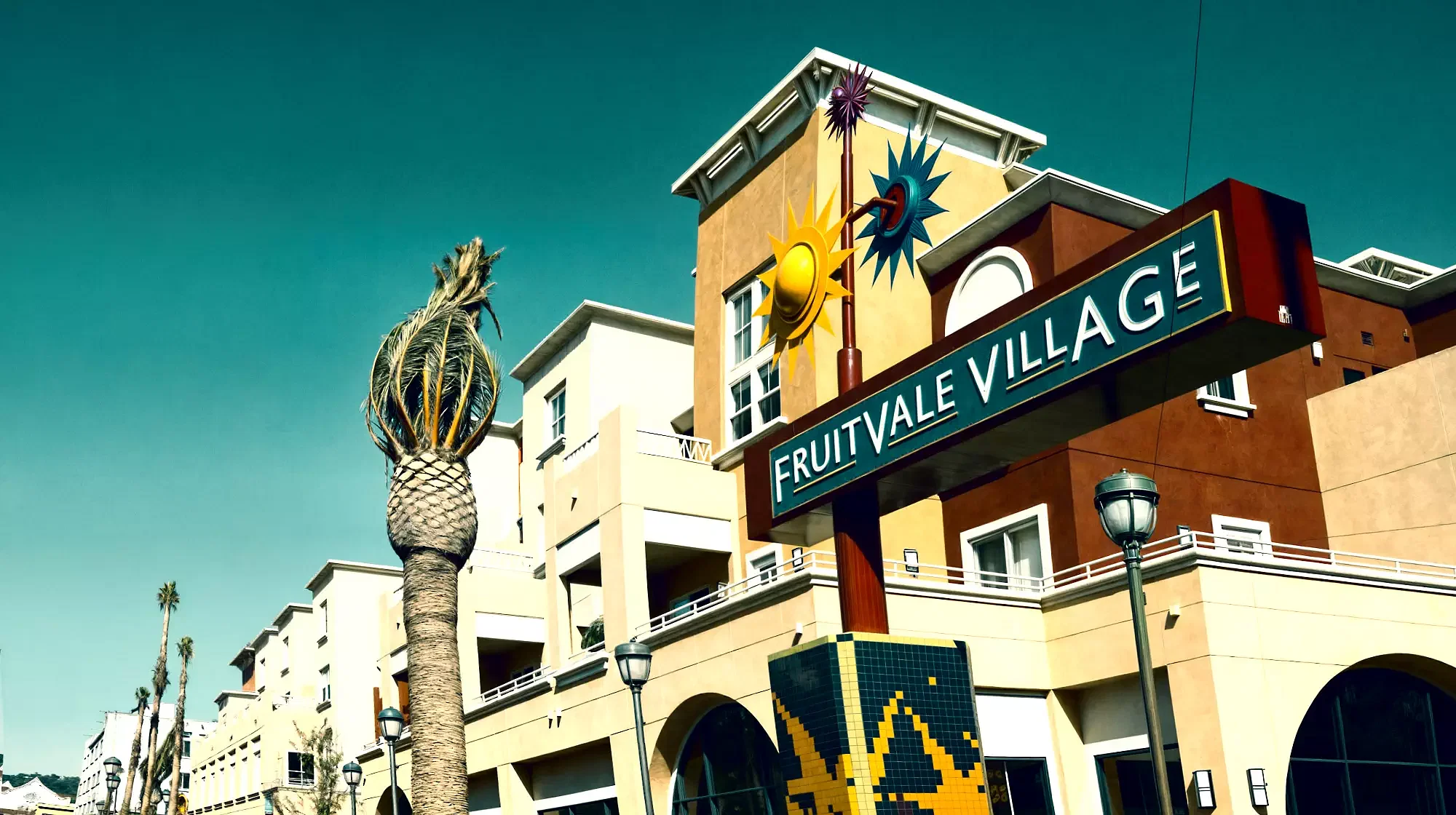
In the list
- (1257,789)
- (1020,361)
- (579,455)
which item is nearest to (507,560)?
(579,455)

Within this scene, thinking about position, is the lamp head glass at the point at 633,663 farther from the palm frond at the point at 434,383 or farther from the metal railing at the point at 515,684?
the metal railing at the point at 515,684

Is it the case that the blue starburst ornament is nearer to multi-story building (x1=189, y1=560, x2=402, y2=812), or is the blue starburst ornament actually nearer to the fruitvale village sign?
the fruitvale village sign

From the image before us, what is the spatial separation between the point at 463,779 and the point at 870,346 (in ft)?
38.0

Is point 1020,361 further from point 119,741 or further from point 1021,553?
point 119,741

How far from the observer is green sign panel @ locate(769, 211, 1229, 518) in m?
11.9

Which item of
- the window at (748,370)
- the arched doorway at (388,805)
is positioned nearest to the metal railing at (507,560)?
the arched doorway at (388,805)

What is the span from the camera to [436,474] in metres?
24.9

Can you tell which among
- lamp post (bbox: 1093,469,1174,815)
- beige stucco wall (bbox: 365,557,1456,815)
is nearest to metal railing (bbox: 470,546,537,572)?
beige stucco wall (bbox: 365,557,1456,815)

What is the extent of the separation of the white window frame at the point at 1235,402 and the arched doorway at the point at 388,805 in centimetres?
2474

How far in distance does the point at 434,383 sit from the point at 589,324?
1167 centimetres

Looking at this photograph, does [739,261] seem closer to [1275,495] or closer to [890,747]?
[1275,495]

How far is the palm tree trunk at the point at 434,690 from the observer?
76.3 feet

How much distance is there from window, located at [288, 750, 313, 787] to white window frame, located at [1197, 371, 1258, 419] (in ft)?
127

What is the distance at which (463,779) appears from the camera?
23688 mm
